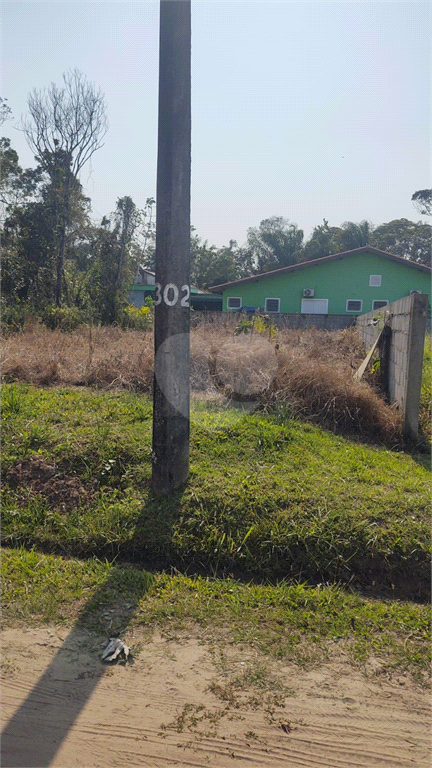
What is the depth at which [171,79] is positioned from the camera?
413 centimetres

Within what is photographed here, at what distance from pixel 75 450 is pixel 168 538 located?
1538mm

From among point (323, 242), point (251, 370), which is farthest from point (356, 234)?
point (251, 370)

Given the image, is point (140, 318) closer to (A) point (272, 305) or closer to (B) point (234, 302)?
(B) point (234, 302)

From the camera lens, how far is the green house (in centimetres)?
2742

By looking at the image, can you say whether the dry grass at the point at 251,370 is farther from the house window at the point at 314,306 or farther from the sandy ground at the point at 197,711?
the house window at the point at 314,306

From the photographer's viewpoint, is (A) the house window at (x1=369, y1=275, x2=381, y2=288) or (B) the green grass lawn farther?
(A) the house window at (x1=369, y1=275, x2=381, y2=288)

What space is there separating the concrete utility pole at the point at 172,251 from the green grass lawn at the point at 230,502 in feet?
1.38

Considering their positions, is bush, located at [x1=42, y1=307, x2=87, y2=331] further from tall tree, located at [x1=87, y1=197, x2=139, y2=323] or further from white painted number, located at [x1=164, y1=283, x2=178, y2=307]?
white painted number, located at [x1=164, y1=283, x2=178, y2=307]

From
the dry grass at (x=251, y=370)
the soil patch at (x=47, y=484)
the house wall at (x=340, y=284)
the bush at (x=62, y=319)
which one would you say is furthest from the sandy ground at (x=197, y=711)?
the house wall at (x=340, y=284)

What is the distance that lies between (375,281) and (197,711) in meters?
27.5

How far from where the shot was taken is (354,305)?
2845 centimetres

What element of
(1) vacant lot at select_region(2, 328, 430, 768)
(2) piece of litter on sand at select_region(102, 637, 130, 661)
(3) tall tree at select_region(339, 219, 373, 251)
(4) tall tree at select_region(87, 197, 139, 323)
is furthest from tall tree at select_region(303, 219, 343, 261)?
(2) piece of litter on sand at select_region(102, 637, 130, 661)

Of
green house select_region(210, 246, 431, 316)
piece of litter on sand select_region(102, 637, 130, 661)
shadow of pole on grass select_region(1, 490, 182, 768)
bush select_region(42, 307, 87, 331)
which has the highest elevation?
green house select_region(210, 246, 431, 316)

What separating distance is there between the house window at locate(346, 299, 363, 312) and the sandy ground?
88.0 ft
